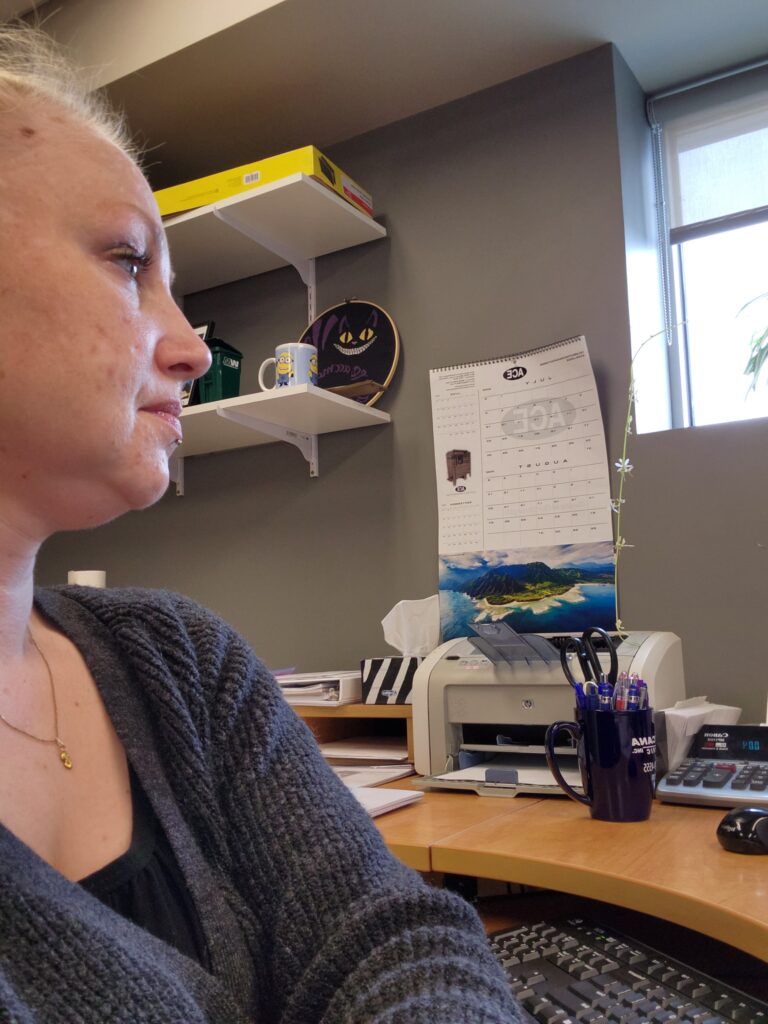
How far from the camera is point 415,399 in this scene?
2.01 meters

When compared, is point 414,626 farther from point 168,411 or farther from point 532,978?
point 168,411

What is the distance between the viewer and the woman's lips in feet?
2.21

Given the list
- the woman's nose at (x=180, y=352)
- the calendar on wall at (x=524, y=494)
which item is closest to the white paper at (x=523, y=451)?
the calendar on wall at (x=524, y=494)

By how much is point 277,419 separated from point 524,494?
620mm

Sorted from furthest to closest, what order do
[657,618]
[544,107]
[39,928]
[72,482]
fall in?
[544,107]
[657,618]
[72,482]
[39,928]

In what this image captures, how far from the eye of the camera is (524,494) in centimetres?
181

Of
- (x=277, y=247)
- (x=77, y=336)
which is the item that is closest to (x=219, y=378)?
(x=277, y=247)

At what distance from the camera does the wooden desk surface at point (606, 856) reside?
2.54ft

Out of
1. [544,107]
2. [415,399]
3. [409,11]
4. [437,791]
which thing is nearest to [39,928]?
[437,791]

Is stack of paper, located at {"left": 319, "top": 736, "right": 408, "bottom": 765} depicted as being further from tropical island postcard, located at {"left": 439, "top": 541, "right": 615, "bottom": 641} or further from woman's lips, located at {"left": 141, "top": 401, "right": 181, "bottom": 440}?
woman's lips, located at {"left": 141, "top": 401, "right": 181, "bottom": 440}

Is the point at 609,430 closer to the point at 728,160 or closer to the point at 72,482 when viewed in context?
the point at 728,160

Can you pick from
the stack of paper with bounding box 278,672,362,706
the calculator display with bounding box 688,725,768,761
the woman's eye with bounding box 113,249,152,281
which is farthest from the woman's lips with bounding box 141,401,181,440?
the stack of paper with bounding box 278,672,362,706

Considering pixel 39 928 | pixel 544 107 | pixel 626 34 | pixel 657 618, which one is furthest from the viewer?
pixel 544 107

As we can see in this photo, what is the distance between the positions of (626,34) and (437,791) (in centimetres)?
158
